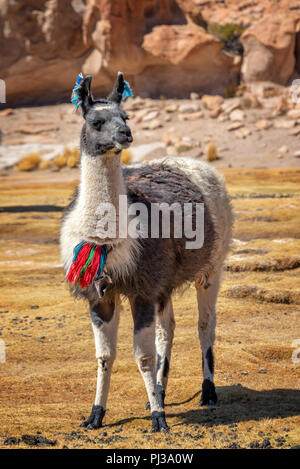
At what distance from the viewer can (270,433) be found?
4.75 m

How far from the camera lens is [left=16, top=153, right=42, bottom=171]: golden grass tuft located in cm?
2715

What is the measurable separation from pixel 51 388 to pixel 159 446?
1.94 metres

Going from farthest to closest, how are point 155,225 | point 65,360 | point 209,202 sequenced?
point 65,360 < point 209,202 < point 155,225

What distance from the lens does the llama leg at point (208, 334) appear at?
5793mm

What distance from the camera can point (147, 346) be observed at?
5.00 meters

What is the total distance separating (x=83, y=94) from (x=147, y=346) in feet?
6.09

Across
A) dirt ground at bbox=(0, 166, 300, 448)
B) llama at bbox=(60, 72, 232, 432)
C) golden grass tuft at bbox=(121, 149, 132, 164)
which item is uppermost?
llama at bbox=(60, 72, 232, 432)

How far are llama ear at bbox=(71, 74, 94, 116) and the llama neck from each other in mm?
346

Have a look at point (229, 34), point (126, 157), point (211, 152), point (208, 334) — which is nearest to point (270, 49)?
point (229, 34)

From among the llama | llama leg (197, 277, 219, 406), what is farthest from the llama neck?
llama leg (197, 277, 219, 406)

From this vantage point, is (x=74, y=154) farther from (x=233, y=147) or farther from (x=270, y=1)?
(x=270, y=1)

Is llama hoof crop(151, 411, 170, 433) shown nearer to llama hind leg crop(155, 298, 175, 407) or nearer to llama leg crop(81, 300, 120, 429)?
llama leg crop(81, 300, 120, 429)

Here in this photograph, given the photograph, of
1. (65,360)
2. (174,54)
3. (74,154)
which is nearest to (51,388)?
(65,360)

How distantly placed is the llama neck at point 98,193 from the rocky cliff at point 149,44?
28.1m
